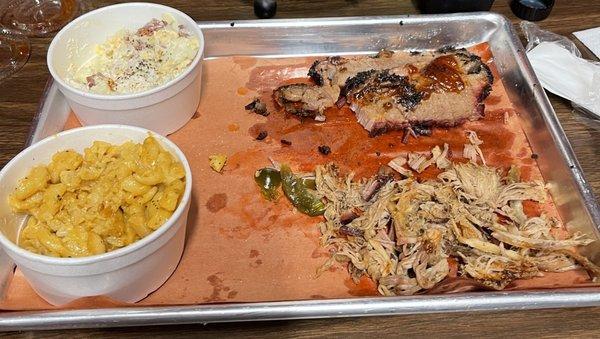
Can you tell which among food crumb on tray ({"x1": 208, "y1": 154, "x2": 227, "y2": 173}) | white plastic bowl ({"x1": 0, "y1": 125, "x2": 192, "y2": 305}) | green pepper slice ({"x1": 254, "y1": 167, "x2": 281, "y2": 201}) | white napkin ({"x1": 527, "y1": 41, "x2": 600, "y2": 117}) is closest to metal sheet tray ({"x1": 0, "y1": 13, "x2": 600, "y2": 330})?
white plastic bowl ({"x1": 0, "y1": 125, "x2": 192, "y2": 305})

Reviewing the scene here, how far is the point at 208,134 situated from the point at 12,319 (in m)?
1.34

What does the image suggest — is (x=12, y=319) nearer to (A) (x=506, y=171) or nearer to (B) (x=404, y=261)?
(B) (x=404, y=261)

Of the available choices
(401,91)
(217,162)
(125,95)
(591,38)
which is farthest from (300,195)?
(591,38)

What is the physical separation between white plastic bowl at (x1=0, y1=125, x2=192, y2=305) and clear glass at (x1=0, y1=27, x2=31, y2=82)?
4.15ft

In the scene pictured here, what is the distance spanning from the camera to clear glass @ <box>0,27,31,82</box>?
333cm

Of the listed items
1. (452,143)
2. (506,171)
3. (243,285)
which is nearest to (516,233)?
(506,171)

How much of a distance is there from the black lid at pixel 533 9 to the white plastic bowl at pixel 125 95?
2256 millimetres

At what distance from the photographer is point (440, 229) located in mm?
2441

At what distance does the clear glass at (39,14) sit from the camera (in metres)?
3.62

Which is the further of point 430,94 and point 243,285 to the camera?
point 430,94

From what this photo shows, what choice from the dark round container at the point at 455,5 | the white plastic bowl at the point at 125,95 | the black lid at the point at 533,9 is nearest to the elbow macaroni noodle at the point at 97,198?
the white plastic bowl at the point at 125,95

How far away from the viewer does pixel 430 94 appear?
300 centimetres

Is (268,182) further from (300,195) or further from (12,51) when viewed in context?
(12,51)

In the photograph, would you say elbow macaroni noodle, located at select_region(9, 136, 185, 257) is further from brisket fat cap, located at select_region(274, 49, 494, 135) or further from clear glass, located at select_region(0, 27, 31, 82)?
clear glass, located at select_region(0, 27, 31, 82)
